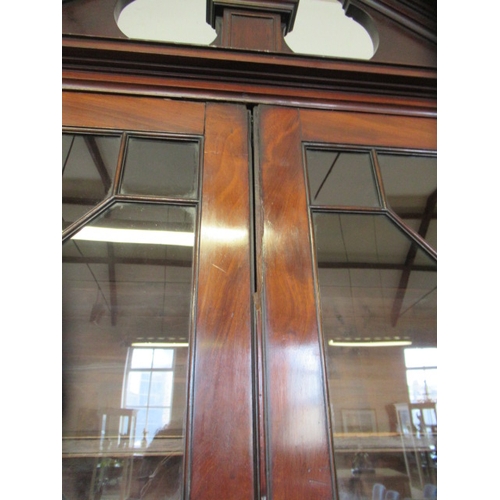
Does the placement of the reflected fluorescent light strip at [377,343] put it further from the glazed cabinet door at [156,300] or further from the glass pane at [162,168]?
the glass pane at [162,168]

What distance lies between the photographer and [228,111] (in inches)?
23.8

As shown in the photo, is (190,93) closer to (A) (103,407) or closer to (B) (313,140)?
(B) (313,140)

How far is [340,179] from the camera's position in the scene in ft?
1.94

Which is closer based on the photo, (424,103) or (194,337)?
(194,337)

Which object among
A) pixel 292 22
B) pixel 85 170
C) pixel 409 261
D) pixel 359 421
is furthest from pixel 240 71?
pixel 359 421

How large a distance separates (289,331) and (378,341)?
241 mm

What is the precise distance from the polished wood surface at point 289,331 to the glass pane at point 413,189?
0.15 metres

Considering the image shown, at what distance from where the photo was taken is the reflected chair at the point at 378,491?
18.2 inches

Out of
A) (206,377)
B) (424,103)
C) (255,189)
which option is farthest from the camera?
(424,103)

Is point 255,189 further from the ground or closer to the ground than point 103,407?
further from the ground

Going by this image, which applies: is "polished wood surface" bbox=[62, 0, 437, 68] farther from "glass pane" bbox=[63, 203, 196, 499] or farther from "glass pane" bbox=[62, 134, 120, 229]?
"glass pane" bbox=[63, 203, 196, 499]

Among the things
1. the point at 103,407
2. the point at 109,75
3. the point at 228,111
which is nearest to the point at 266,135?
the point at 228,111

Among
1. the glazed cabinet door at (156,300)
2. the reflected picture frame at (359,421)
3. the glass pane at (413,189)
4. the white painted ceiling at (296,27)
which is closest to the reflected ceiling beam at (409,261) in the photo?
the glass pane at (413,189)
